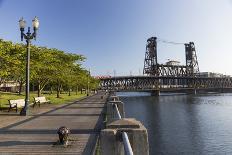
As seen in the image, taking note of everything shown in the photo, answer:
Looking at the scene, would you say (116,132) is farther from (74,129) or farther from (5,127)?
(5,127)

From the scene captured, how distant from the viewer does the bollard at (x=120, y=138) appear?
624cm

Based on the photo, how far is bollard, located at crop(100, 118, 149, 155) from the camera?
6.24 metres

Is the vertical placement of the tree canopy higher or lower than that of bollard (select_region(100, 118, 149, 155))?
higher

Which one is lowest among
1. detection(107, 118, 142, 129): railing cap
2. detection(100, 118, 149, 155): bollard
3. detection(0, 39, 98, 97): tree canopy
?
detection(100, 118, 149, 155): bollard

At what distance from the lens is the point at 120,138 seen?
21.9ft

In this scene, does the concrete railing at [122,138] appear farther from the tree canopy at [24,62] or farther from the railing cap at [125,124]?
the tree canopy at [24,62]

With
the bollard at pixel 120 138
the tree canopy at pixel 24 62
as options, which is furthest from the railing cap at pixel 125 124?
the tree canopy at pixel 24 62

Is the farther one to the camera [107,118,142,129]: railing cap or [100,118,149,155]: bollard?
[107,118,142,129]: railing cap

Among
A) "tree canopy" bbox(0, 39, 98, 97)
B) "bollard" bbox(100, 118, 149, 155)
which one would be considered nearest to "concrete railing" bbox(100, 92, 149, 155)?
"bollard" bbox(100, 118, 149, 155)

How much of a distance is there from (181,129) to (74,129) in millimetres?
28081

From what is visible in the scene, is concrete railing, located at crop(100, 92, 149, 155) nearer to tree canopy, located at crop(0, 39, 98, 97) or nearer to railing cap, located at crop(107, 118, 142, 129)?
railing cap, located at crop(107, 118, 142, 129)

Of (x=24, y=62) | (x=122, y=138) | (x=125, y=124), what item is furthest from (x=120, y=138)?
(x=24, y=62)

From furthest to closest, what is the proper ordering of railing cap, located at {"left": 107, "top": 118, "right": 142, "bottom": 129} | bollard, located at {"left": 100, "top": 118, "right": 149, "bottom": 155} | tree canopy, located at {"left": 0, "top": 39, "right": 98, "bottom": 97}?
tree canopy, located at {"left": 0, "top": 39, "right": 98, "bottom": 97} → railing cap, located at {"left": 107, "top": 118, "right": 142, "bottom": 129} → bollard, located at {"left": 100, "top": 118, "right": 149, "bottom": 155}

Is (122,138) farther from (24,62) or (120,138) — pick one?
(24,62)
